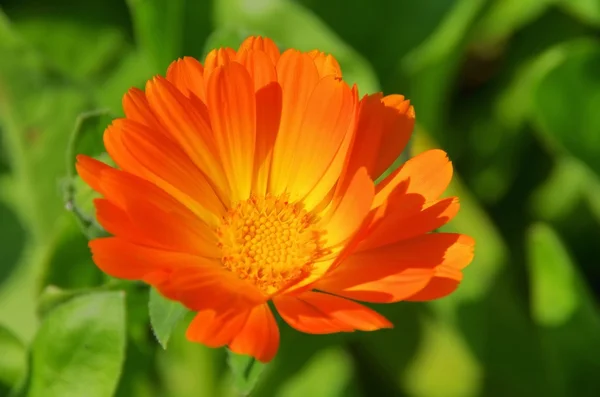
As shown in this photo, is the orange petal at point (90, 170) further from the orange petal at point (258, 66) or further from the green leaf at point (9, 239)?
the green leaf at point (9, 239)

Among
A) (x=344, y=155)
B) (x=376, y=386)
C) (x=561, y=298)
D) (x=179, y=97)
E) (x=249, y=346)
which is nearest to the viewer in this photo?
(x=249, y=346)

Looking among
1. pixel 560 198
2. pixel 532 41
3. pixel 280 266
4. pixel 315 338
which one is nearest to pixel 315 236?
pixel 280 266

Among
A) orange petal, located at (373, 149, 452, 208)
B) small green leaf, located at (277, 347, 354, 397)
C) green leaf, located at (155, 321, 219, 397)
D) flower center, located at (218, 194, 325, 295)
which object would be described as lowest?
small green leaf, located at (277, 347, 354, 397)

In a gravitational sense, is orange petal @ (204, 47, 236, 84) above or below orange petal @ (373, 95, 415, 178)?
above

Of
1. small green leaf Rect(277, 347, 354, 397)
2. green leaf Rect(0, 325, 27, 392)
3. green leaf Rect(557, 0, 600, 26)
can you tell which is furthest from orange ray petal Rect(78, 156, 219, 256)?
green leaf Rect(557, 0, 600, 26)

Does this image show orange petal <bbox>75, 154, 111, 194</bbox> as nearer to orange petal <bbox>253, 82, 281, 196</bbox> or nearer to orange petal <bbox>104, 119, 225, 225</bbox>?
orange petal <bbox>104, 119, 225, 225</bbox>

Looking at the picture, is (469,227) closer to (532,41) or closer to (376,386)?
(376,386)

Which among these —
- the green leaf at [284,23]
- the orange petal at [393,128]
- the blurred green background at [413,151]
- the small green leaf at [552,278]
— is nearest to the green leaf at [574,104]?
the blurred green background at [413,151]
